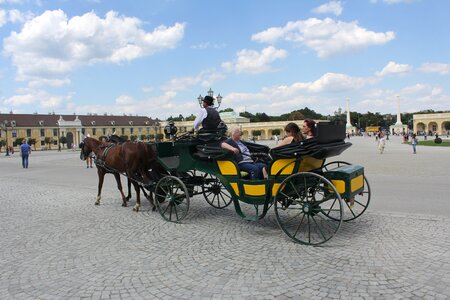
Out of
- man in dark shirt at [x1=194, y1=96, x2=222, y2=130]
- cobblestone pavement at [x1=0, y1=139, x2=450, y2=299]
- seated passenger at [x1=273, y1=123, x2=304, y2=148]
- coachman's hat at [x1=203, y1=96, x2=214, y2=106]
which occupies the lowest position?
cobblestone pavement at [x1=0, y1=139, x2=450, y2=299]

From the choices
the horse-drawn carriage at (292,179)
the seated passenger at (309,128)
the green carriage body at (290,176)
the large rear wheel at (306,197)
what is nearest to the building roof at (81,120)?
the horse-drawn carriage at (292,179)

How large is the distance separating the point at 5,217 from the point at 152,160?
3.17 meters

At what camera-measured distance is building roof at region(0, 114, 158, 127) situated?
98812 mm

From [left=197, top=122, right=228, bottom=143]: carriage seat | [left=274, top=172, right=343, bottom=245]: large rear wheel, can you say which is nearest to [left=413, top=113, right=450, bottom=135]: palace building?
[left=197, top=122, right=228, bottom=143]: carriage seat

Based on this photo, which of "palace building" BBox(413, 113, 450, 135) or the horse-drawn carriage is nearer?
the horse-drawn carriage

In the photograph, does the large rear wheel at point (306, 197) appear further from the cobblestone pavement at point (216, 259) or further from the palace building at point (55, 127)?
the palace building at point (55, 127)

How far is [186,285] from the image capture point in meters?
3.75

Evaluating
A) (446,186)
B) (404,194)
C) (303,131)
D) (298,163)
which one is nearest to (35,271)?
(298,163)

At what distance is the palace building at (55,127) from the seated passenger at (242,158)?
8319cm

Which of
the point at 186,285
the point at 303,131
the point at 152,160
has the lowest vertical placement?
the point at 186,285

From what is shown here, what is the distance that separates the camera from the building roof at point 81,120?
98.8 meters

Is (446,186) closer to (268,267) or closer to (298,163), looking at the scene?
(298,163)

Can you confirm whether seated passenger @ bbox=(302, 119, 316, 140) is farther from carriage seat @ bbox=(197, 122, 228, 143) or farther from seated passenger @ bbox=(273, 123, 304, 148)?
carriage seat @ bbox=(197, 122, 228, 143)

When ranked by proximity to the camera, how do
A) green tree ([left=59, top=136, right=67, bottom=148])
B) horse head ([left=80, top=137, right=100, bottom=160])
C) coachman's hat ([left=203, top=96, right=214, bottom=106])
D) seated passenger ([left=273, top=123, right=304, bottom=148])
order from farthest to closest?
green tree ([left=59, top=136, right=67, bottom=148])
horse head ([left=80, top=137, right=100, bottom=160])
coachman's hat ([left=203, top=96, right=214, bottom=106])
seated passenger ([left=273, top=123, right=304, bottom=148])
